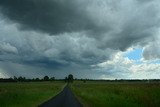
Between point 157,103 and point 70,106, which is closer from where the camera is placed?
point 157,103

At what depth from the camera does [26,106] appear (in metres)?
31.1

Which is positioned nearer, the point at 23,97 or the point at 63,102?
the point at 63,102

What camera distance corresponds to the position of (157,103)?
25.9 meters

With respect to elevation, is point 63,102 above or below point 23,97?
below

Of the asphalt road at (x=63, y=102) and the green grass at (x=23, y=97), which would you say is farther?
the green grass at (x=23, y=97)

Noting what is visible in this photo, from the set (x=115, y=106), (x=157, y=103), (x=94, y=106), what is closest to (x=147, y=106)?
(x=157, y=103)

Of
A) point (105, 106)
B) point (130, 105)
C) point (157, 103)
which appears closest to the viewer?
point (157, 103)

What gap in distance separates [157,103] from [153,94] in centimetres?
567

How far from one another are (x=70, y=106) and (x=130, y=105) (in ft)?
20.5

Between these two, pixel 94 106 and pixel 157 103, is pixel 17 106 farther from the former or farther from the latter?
pixel 157 103

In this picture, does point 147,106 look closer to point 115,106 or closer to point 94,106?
point 115,106

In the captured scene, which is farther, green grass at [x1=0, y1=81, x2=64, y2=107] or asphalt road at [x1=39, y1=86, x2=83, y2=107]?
green grass at [x1=0, y1=81, x2=64, y2=107]

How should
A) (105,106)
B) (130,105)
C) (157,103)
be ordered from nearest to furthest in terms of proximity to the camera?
(157,103), (130,105), (105,106)

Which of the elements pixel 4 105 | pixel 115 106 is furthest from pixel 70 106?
pixel 4 105
